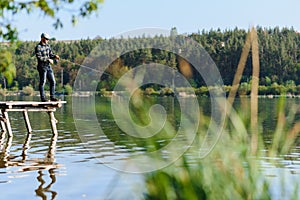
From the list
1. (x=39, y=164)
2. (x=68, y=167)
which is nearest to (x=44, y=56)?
(x=39, y=164)

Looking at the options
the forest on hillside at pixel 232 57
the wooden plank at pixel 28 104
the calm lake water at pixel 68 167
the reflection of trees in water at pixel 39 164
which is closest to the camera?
the calm lake water at pixel 68 167

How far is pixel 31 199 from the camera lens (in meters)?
7.87

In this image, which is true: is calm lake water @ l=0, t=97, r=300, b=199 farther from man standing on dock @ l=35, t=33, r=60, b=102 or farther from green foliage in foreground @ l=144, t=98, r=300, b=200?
man standing on dock @ l=35, t=33, r=60, b=102

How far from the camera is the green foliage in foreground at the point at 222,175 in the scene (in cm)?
324

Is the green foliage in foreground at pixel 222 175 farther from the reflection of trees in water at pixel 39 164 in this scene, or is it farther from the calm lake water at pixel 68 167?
the reflection of trees in water at pixel 39 164

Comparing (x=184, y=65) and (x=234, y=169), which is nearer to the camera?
(x=234, y=169)

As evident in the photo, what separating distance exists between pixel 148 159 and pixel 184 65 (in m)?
0.64

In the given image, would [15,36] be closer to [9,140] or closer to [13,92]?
[9,140]

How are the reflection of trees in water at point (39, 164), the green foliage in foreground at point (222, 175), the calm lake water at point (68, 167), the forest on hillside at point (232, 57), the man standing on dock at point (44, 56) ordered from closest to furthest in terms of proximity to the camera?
the green foliage in foreground at point (222, 175), the calm lake water at point (68, 167), the reflection of trees in water at point (39, 164), the man standing on dock at point (44, 56), the forest on hillside at point (232, 57)

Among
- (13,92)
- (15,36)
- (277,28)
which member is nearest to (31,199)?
(15,36)

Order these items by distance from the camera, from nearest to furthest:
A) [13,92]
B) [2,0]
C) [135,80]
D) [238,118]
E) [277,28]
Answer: [135,80], [238,118], [2,0], [13,92], [277,28]

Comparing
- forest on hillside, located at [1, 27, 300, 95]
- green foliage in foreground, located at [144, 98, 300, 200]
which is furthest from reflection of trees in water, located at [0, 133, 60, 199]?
forest on hillside, located at [1, 27, 300, 95]

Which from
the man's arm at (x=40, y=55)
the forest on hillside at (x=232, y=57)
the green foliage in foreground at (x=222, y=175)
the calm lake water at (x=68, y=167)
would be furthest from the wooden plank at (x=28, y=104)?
the forest on hillside at (x=232, y=57)

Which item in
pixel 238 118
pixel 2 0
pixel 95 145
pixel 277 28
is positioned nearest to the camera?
pixel 238 118
